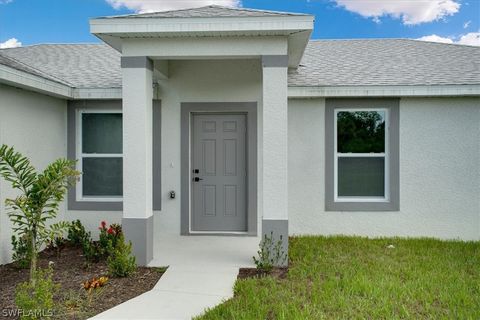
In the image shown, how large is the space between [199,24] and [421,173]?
16.7 ft

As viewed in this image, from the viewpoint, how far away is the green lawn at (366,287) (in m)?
4.07

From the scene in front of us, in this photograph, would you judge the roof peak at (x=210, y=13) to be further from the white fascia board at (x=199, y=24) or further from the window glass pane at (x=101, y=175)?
the window glass pane at (x=101, y=175)

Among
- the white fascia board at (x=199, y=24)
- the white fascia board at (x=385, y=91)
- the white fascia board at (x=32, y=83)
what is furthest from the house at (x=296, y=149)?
the white fascia board at (x=199, y=24)

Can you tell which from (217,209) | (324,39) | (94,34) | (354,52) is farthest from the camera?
(324,39)

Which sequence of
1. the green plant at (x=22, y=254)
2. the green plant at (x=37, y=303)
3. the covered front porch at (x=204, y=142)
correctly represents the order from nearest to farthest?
the green plant at (x=37, y=303) → the covered front porch at (x=204, y=142) → the green plant at (x=22, y=254)

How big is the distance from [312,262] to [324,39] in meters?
7.20

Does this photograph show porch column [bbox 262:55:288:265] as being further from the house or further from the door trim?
the door trim

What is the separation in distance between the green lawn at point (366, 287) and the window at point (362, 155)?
1154 millimetres

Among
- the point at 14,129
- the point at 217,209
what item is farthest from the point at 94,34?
the point at 217,209

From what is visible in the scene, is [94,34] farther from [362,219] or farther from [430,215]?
[430,215]

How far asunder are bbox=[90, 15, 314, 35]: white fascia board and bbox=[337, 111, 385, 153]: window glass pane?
284 cm

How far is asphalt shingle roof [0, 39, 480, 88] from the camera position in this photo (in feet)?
25.2

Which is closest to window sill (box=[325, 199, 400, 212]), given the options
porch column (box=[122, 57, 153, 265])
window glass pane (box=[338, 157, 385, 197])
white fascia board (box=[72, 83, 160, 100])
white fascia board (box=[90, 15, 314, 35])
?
window glass pane (box=[338, 157, 385, 197])

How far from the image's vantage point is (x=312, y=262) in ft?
19.1
